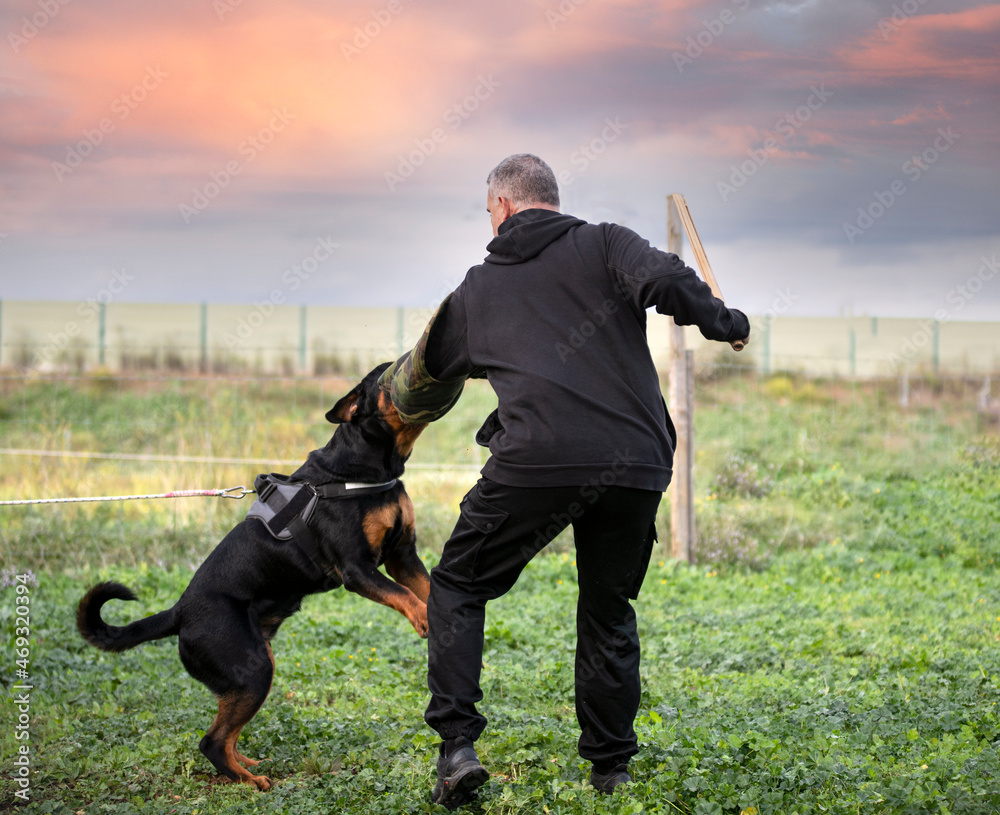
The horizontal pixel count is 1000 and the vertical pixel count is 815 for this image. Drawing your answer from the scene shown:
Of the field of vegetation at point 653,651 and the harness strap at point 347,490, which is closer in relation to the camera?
the field of vegetation at point 653,651

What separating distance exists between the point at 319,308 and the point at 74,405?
6.45m

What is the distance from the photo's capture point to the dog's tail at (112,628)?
3.71m

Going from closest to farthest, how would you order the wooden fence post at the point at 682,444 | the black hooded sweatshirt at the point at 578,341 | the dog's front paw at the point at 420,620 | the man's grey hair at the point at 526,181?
the black hooded sweatshirt at the point at 578,341 → the man's grey hair at the point at 526,181 → the dog's front paw at the point at 420,620 → the wooden fence post at the point at 682,444

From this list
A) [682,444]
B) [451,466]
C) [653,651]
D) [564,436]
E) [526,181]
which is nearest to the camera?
[564,436]

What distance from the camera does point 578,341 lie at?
2771mm

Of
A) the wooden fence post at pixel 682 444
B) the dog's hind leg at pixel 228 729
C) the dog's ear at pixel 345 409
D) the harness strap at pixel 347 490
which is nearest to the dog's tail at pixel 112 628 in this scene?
the dog's hind leg at pixel 228 729

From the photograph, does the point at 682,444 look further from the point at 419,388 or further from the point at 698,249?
the point at 419,388

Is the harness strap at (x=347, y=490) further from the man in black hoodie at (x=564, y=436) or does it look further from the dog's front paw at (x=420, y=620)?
the man in black hoodie at (x=564, y=436)

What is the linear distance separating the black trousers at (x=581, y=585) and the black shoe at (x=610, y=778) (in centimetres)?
5

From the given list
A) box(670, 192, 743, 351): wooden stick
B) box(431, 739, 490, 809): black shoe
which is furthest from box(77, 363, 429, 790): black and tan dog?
box(670, 192, 743, 351): wooden stick

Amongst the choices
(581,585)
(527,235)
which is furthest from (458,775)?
(527,235)

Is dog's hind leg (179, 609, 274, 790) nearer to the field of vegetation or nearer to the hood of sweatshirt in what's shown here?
the field of vegetation

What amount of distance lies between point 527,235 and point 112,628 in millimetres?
2614

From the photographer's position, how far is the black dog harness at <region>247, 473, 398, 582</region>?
3.59 metres
